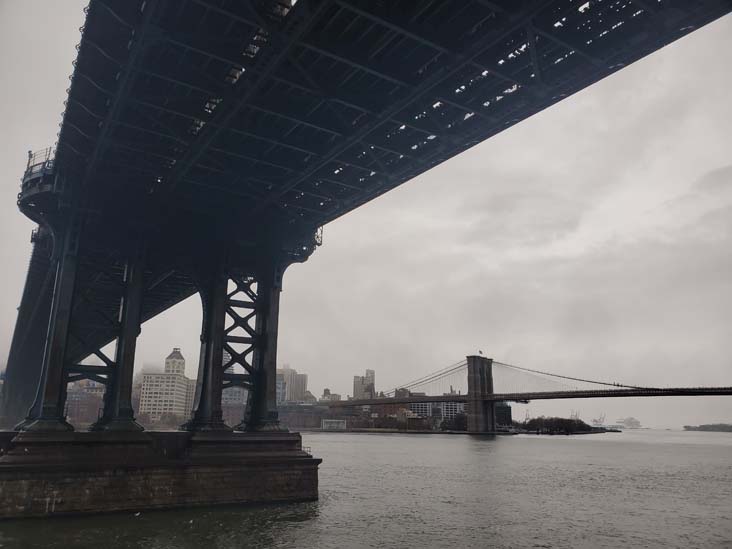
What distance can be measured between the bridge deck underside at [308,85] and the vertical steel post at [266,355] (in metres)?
4.27

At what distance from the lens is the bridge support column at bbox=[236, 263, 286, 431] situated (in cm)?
2438

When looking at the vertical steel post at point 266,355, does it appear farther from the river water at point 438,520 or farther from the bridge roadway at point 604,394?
the bridge roadway at point 604,394

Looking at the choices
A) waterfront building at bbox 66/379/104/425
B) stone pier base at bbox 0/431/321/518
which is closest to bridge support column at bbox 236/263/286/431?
stone pier base at bbox 0/431/321/518

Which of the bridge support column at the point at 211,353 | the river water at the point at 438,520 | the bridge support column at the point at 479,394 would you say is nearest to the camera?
the river water at the point at 438,520

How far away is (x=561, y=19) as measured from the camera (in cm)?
1408

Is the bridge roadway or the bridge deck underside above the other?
the bridge deck underside

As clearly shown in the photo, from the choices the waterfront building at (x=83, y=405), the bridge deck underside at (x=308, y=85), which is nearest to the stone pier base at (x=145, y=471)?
the bridge deck underside at (x=308, y=85)

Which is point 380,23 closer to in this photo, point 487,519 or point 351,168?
point 351,168

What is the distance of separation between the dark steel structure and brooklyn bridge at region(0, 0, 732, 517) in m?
0.07

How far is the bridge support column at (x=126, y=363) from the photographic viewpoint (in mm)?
21062

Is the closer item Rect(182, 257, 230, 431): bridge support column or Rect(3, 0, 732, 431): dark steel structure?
Rect(3, 0, 732, 431): dark steel structure

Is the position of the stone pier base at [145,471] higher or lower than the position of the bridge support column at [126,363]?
lower

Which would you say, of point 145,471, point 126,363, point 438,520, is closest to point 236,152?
point 126,363

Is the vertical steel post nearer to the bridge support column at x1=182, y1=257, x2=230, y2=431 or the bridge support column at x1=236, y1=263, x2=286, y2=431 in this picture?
the bridge support column at x1=236, y1=263, x2=286, y2=431
